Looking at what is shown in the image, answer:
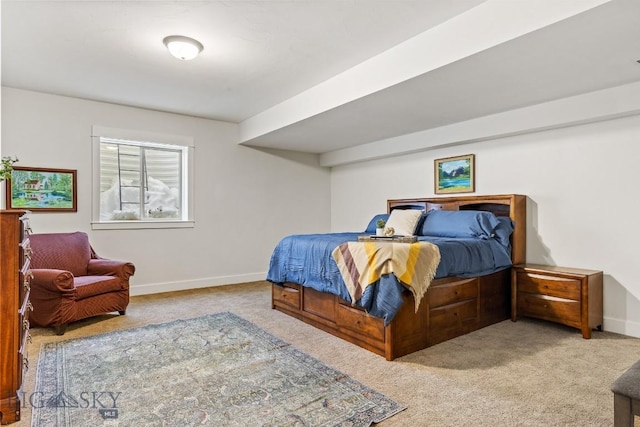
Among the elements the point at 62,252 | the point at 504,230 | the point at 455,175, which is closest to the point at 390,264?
the point at 504,230

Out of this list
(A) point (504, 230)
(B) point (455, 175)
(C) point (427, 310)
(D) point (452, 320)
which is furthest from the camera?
(B) point (455, 175)

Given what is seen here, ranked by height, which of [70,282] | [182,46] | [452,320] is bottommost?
[452,320]

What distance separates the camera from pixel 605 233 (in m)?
3.50

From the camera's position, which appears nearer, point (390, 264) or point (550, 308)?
point (390, 264)

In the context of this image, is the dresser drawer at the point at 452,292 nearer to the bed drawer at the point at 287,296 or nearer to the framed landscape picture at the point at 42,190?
the bed drawer at the point at 287,296

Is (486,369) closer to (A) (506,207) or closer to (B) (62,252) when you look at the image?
(A) (506,207)

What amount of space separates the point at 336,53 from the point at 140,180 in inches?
135

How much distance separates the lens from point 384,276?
Answer: 2678 mm

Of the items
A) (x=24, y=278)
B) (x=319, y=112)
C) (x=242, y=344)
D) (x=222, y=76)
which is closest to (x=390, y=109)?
(x=319, y=112)

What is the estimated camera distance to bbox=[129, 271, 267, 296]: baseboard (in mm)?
4895

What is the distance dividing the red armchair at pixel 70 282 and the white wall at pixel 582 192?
439cm

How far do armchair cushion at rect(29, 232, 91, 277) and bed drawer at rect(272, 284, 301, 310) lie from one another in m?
2.12

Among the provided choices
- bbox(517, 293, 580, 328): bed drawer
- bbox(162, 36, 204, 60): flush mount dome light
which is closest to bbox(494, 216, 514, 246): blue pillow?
bbox(517, 293, 580, 328): bed drawer

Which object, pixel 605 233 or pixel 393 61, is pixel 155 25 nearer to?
pixel 393 61
